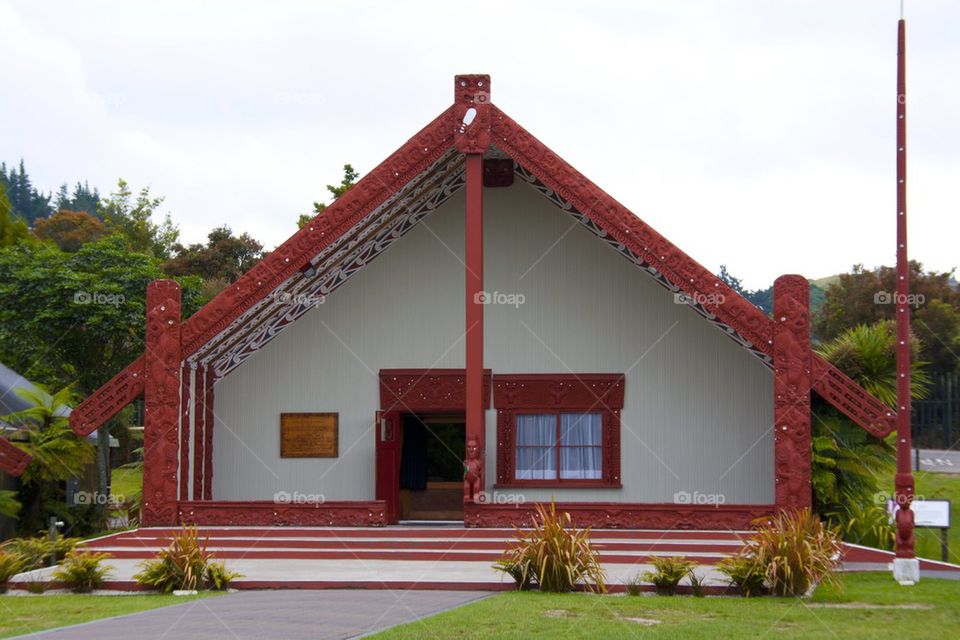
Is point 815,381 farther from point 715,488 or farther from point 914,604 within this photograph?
point 914,604

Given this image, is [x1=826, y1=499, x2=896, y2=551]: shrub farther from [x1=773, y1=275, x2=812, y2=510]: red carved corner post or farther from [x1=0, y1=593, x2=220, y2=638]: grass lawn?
[x1=0, y1=593, x2=220, y2=638]: grass lawn

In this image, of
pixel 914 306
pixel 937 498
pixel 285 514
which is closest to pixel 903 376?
pixel 937 498

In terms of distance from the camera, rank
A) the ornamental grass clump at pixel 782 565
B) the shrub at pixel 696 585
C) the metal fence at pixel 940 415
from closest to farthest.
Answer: the ornamental grass clump at pixel 782 565 → the shrub at pixel 696 585 → the metal fence at pixel 940 415

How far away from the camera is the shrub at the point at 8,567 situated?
13.5m

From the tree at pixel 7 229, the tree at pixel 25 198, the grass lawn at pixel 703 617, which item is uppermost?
the tree at pixel 25 198

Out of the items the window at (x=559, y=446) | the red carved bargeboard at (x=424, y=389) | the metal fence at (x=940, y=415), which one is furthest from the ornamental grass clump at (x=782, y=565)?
the metal fence at (x=940, y=415)

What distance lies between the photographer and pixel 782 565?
40.5ft

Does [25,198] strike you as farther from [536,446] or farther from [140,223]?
[536,446]

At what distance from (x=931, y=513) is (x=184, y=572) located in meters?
9.34

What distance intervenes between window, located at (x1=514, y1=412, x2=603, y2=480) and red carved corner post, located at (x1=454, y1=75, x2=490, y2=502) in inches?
85.3

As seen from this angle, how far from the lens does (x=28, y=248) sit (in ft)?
91.8

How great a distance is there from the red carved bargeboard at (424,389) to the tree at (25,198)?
3451 inches

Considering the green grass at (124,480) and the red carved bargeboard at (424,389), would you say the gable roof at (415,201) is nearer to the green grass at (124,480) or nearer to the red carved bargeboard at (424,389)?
the red carved bargeboard at (424,389)

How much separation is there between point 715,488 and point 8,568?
402 inches
